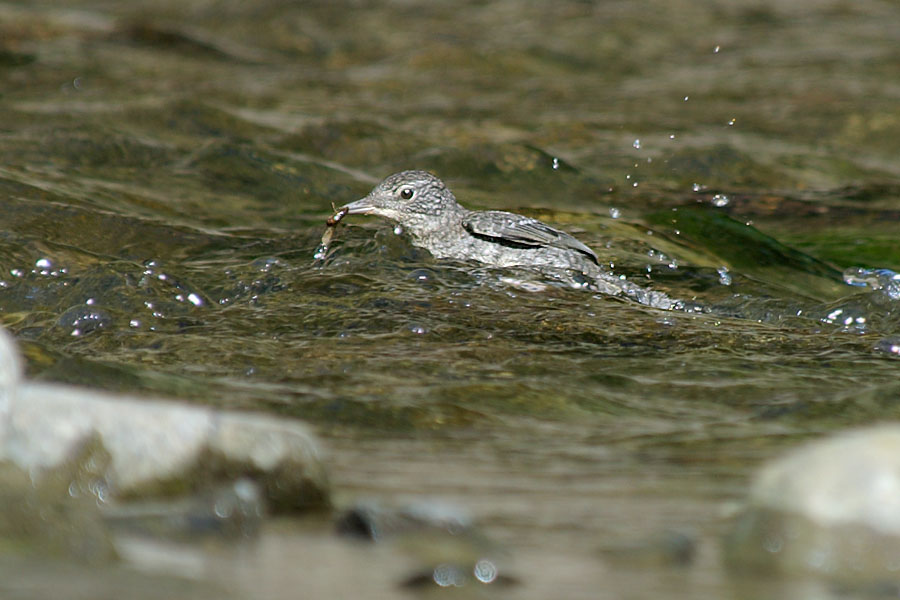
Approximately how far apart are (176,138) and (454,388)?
595 cm

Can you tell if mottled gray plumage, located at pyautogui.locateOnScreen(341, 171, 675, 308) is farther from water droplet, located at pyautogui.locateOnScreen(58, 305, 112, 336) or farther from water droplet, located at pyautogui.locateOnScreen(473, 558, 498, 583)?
water droplet, located at pyautogui.locateOnScreen(473, 558, 498, 583)

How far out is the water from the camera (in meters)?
4.30

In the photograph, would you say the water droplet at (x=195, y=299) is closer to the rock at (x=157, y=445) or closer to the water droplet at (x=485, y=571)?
the rock at (x=157, y=445)

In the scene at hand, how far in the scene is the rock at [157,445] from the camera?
3.51 meters

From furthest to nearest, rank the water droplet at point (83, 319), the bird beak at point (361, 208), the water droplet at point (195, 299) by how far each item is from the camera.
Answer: the bird beak at point (361, 208), the water droplet at point (195, 299), the water droplet at point (83, 319)

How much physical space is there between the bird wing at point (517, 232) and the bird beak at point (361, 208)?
1.87ft

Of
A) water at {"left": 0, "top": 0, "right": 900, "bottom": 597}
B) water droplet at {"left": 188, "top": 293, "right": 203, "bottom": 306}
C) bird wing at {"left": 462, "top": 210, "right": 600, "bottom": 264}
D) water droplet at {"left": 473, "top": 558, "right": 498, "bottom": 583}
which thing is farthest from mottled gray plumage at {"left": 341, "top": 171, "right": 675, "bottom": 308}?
water droplet at {"left": 473, "top": 558, "right": 498, "bottom": 583}

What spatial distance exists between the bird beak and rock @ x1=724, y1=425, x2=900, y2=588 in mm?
4699

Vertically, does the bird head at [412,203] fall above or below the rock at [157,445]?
below

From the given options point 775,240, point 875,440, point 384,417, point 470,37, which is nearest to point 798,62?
point 470,37

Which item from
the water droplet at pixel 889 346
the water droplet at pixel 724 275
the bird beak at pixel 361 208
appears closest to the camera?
the water droplet at pixel 889 346

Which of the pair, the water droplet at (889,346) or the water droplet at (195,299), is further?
the water droplet at (195,299)

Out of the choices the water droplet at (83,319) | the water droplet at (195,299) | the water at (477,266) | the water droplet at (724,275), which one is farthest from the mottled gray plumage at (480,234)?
the water droplet at (83,319)

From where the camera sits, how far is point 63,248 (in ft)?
24.2
